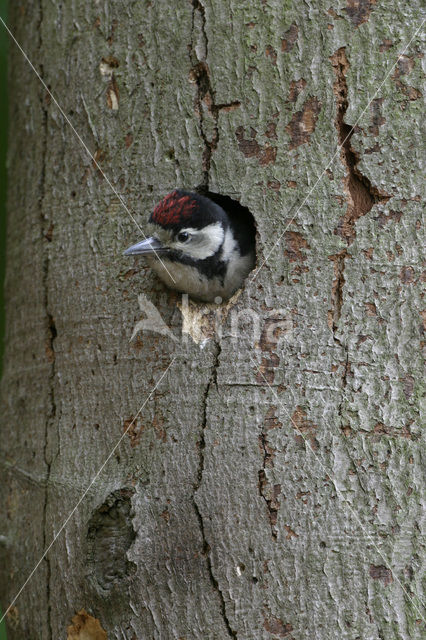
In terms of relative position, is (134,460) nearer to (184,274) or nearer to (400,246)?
(184,274)

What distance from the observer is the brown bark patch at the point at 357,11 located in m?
2.11

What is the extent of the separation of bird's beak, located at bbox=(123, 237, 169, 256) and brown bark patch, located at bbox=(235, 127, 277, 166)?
0.37m

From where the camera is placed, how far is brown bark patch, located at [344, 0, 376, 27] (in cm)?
211

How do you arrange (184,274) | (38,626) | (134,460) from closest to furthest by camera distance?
1. (134,460)
2. (38,626)
3. (184,274)

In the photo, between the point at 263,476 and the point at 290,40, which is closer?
the point at 263,476

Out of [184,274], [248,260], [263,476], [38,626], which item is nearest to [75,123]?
[184,274]

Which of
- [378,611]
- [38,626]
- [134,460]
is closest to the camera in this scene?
[378,611]

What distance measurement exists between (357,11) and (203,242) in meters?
0.94

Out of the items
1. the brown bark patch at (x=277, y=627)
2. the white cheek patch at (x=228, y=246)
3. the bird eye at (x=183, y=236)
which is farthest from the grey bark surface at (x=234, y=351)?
the white cheek patch at (x=228, y=246)

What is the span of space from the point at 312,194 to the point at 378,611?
1116 mm

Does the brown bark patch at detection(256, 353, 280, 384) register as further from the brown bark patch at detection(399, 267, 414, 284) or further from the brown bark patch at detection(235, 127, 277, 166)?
the brown bark patch at detection(235, 127, 277, 166)

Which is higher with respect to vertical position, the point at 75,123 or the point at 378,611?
the point at 75,123

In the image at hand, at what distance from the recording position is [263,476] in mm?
1939

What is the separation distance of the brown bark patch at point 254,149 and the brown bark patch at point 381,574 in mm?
1128
